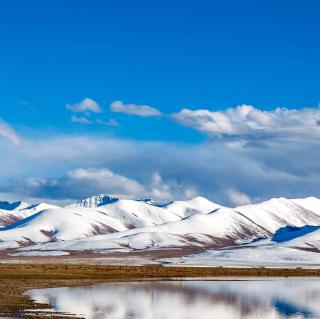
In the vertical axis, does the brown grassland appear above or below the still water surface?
above

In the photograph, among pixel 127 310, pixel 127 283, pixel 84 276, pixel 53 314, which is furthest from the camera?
pixel 84 276

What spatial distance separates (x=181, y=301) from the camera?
69.6 m

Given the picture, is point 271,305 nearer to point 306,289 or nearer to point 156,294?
point 156,294

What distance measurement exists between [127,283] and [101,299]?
92.2 ft

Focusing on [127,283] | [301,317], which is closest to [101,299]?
[301,317]

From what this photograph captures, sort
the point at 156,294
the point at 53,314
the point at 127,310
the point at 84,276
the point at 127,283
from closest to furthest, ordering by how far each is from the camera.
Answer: the point at 53,314 < the point at 127,310 < the point at 156,294 < the point at 127,283 < the point at 84,276

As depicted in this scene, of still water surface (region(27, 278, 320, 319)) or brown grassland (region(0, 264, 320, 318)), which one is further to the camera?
still water surface (region(27, 278, 320, 319))

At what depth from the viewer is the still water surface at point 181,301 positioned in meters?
58.7

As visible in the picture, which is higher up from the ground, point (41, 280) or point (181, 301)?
point (41, 280)

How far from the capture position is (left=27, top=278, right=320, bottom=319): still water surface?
58.7 m

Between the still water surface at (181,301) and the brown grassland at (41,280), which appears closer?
the brown grassland at (41,280)

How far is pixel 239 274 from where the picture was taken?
131 m

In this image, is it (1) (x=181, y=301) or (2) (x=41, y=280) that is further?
(2) (x=41, y=280)

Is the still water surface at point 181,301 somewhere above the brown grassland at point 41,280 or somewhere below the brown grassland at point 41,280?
below
